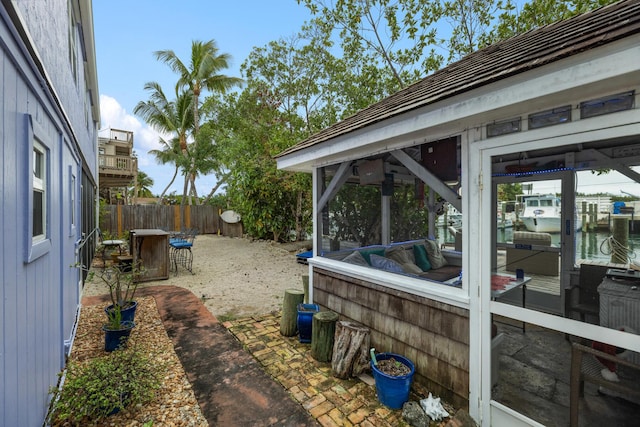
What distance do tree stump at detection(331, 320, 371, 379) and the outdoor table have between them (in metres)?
5.51

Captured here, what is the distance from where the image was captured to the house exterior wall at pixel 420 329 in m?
2.56

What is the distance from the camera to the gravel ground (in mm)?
2422

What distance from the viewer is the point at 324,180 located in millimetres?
4566

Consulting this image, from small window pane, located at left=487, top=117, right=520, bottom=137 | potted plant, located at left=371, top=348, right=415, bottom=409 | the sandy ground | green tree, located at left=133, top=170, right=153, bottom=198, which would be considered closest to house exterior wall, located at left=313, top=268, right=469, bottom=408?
potted plant, located at left=371, top=348, right=415, bottom=409

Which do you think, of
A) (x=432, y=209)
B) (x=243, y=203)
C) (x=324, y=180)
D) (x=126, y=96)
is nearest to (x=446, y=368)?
(x=324, y=180)

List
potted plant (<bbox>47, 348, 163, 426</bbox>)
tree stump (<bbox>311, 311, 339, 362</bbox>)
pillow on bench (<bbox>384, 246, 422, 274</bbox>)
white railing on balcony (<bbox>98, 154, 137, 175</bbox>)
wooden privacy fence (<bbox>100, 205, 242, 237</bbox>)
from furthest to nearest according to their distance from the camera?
wooden privacy fence (<bbox>100, 205, 242, 237</bbox>) → white railing on balcony (<bbox>98, 154, 137, 175</bbox>) → pillow on bench (<bbox>384, 246, 422, 274</bbox>) → tree stump (<bbox>311, 311, 339, 362</bbox>) → potted plant (<bbox>47, 348, 163, 426</bbox>)

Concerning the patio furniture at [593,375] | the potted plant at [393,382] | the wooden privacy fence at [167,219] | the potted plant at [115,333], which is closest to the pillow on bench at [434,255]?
the potted plant at [393,382]

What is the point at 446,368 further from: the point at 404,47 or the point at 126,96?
the point at 126,96

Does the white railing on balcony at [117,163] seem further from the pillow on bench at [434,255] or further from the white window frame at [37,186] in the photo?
the pillow on bench at [434,255]

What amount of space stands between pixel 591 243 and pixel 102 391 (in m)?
4.72

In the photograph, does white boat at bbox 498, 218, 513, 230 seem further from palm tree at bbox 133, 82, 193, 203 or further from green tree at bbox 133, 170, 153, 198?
green tree at bbox 133, 170, 153, 198

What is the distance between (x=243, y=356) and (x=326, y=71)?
11079 millimetres

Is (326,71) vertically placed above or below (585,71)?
above

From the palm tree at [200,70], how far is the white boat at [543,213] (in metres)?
19.5
